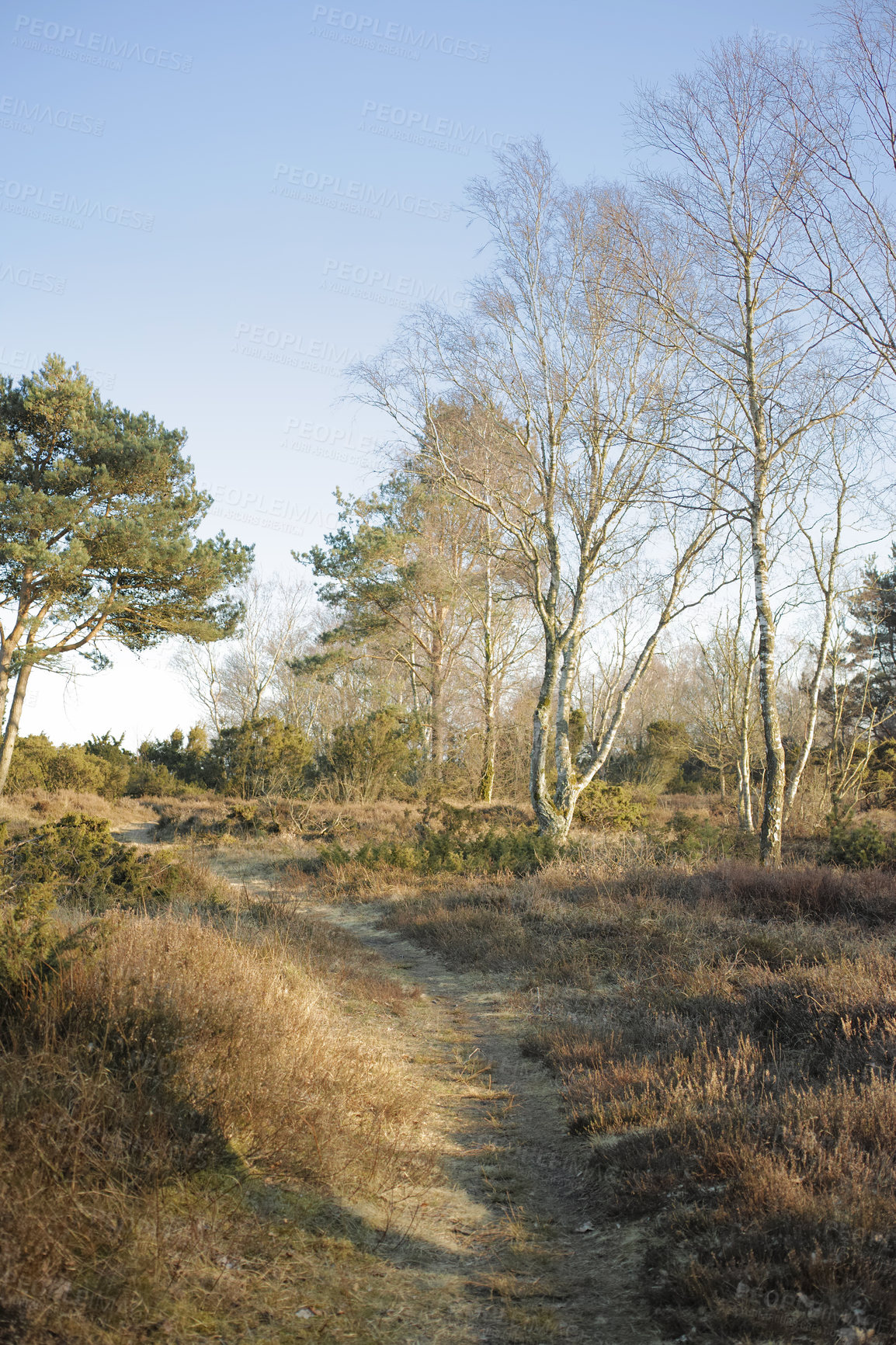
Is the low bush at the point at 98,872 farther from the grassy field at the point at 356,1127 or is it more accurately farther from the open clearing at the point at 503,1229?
the open clearing at the point at 503,1229

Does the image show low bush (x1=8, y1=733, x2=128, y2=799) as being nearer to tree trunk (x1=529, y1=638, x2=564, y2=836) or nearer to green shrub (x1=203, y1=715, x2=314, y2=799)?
green shrub (x1=203, y1=715, x2=314, y2=799)

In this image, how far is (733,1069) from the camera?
4434mm

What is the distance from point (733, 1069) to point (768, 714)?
7.16 metres

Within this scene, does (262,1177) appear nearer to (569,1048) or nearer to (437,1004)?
(569,1048)

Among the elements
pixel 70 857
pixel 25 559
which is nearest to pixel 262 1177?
pixel 70 857

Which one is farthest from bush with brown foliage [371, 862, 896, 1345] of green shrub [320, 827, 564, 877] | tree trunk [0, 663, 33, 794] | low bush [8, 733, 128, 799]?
low bush [8, 733, 128, 799]

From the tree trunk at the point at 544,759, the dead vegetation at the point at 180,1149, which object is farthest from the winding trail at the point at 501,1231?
the tree trunk at the point at 544,759

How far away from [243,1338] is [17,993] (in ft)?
6.07

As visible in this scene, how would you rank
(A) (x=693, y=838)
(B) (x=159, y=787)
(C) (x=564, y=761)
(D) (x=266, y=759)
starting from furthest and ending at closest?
(B) (x=159, y=787) → (D) (x=266, y=759) → (C) (x=564, y=761) → (A) (x=693, y=838)

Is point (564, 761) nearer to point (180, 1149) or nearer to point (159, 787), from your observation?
point (180, 1149)

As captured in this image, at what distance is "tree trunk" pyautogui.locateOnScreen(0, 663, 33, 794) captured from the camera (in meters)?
19.8

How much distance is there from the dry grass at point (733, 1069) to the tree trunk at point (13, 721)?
1502 cm

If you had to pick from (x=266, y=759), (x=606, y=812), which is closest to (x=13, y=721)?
(x=266, y=759)

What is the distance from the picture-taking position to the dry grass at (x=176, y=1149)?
2.37m
